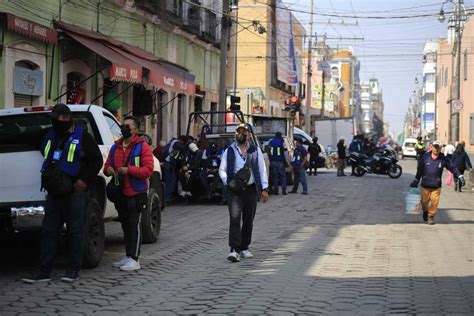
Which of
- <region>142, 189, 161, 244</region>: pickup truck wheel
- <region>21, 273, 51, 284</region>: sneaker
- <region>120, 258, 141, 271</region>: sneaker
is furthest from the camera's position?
<region>142, 189, 161, 244</region>: pickup truck wheel

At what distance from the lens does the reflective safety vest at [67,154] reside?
8.05 meters

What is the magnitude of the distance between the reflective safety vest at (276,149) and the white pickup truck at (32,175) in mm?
11467

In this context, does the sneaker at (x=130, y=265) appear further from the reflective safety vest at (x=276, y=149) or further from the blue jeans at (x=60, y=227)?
the reflective safety vest at (x=276, y=149)

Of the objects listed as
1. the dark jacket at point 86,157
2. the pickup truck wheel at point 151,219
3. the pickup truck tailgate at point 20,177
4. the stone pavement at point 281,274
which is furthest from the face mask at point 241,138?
the pickup truck tailgate at point 20,177

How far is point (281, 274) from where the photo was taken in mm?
8758

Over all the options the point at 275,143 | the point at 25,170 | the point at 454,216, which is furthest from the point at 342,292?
the point at 275,143

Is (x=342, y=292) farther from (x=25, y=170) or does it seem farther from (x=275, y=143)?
(x=275, y=143)

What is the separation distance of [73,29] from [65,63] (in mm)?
1177

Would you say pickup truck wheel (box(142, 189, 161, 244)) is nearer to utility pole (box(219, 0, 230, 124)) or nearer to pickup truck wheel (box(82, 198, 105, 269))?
pickup truck wheel (box(82, 198, 105, 269))

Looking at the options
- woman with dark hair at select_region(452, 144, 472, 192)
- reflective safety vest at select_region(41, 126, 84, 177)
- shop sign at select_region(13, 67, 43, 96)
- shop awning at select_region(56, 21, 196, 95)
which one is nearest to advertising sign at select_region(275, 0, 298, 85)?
woman with dark hair at select_region(452, 144, 472, 192)

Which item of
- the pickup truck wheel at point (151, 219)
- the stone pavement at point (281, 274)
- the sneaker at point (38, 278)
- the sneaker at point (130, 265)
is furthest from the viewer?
the pickup truck wheel at point (151, 219)

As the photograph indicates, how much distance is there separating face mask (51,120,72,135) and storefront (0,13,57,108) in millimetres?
7700

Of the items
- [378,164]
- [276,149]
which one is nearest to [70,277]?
[276,149]

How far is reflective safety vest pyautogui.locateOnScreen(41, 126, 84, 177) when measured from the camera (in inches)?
317
